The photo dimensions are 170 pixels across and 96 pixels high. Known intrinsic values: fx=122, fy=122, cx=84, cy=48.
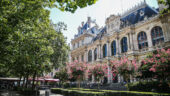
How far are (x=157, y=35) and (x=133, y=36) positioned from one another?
4.71 m

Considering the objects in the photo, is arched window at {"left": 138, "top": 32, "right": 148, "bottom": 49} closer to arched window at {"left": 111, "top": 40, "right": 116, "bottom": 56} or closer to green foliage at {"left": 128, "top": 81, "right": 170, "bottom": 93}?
arched window at {"left": 111, "top": 40, "right": 116, "bottom": 56}

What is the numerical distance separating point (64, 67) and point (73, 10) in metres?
19.8

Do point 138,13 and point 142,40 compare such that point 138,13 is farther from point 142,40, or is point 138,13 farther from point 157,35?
point 157,35

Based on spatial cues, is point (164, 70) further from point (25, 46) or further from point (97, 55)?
point (97, 55)

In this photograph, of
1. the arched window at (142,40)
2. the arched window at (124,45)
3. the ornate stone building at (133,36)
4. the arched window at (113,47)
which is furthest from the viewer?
the arched window at (113,47)

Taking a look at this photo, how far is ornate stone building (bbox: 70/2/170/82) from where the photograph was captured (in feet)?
72.7

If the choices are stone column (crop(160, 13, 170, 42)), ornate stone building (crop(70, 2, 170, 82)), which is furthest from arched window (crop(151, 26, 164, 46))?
stone column (crop(160, 13, 170, 42))

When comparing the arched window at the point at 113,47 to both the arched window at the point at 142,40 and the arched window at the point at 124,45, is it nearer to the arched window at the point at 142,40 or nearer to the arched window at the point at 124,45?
the arched window at the point at 124,45

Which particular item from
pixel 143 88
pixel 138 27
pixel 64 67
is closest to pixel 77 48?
pixel 64 67

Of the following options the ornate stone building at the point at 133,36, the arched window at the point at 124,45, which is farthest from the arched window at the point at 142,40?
the arched window at the point at 124,45

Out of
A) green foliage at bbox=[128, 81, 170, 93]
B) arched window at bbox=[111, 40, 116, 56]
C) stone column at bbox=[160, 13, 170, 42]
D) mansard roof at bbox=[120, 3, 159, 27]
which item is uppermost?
mansard roof at bbox=[120, 3, 159, 27]

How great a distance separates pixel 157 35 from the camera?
22625 mm

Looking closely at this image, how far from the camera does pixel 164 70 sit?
10.4 m

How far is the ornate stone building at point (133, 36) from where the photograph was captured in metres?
22.2
